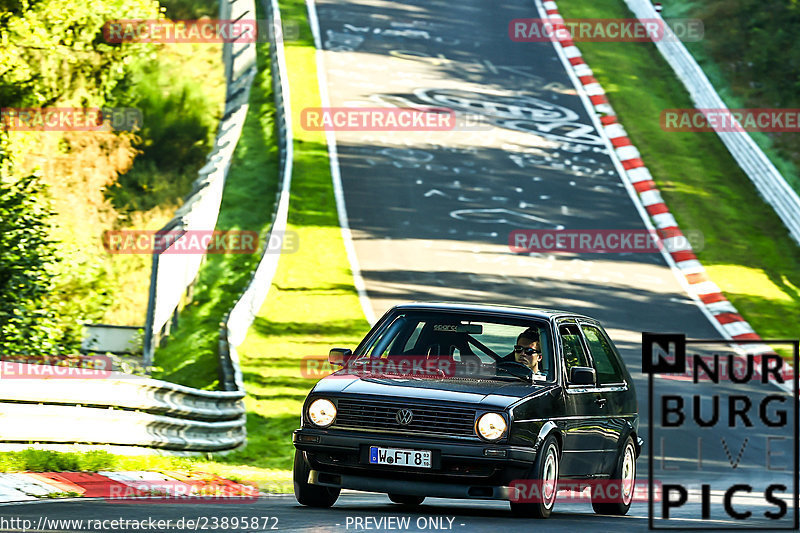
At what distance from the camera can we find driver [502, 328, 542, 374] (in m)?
10.2

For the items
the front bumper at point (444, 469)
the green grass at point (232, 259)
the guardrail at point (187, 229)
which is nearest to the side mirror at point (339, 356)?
the front bumper at point (444, 469)

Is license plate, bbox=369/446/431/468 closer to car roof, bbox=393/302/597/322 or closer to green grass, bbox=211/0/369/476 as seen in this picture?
car roof, bbox=393/302/597/322

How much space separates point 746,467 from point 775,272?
1159 cm

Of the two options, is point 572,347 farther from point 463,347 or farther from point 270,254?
point 270,254

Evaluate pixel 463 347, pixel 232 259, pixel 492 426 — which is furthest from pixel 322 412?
pixel 232 259

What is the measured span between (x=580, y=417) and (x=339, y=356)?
1.98 metres

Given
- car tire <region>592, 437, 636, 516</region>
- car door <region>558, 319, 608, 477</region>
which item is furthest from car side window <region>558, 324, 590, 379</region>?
car tire <region>592, 437, 636, 516</region>

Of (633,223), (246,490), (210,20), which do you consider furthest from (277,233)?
(210,20)

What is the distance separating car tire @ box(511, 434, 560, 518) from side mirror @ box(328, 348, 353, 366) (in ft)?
5.61

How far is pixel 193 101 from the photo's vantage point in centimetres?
3878

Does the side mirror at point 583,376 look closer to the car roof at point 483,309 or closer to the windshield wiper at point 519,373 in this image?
the windshield wiper at point 519,373

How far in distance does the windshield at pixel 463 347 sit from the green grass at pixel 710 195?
1370cm

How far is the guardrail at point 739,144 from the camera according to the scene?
29125 millimetres

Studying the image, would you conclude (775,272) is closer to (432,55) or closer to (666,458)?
(666,458)
